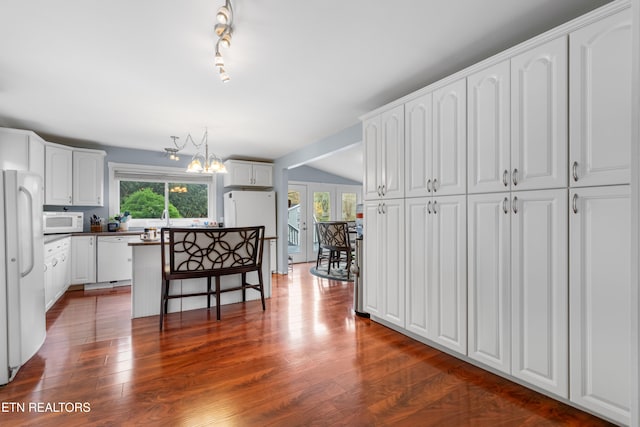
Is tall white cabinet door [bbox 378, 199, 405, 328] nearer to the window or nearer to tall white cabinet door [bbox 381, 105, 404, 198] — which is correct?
tall white cabinet door [bbox 381, 105, 404, 198]

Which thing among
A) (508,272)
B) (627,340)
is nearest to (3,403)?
(508,272)

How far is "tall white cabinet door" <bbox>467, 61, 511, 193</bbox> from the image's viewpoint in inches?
74.7

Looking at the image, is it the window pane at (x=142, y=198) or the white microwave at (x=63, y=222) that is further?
the window pane at (x=142, y=198)

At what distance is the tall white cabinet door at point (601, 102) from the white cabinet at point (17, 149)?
5312 millimetres

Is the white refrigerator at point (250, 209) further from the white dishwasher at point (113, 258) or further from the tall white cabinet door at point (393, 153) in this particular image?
the tall white cabinet door at point (393, 153)

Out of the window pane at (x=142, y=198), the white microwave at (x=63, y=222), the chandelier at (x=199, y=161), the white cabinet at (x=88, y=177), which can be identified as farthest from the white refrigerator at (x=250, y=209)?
the white microwave at (x=63, y=222)

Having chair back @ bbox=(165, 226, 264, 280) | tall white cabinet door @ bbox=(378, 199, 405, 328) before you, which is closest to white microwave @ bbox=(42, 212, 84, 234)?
chair back @ bbox=(165, 226, 264, 280)

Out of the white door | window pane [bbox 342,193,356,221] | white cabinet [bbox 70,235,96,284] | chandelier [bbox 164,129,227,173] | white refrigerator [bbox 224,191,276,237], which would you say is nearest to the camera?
chandelier [bbox 164,129,227,173]

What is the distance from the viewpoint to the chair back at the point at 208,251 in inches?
118

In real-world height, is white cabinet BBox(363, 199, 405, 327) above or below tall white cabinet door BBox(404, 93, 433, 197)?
below

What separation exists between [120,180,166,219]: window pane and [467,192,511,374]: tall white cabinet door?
17.3ft

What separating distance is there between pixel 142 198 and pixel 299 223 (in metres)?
3.31

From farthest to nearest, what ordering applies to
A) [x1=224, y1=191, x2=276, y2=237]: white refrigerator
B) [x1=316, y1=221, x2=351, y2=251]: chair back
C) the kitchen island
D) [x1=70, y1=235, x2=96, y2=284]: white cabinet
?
[x1=224, y1=191, x2=276, y2=237]: white refrigerator < [x1=316, y1=221, x2=351, y2=251]: chair back < [x1=70, y1=235, x2=96, y2=284]: white cabinet < the kitchen island

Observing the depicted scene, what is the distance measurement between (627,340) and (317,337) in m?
2.00
